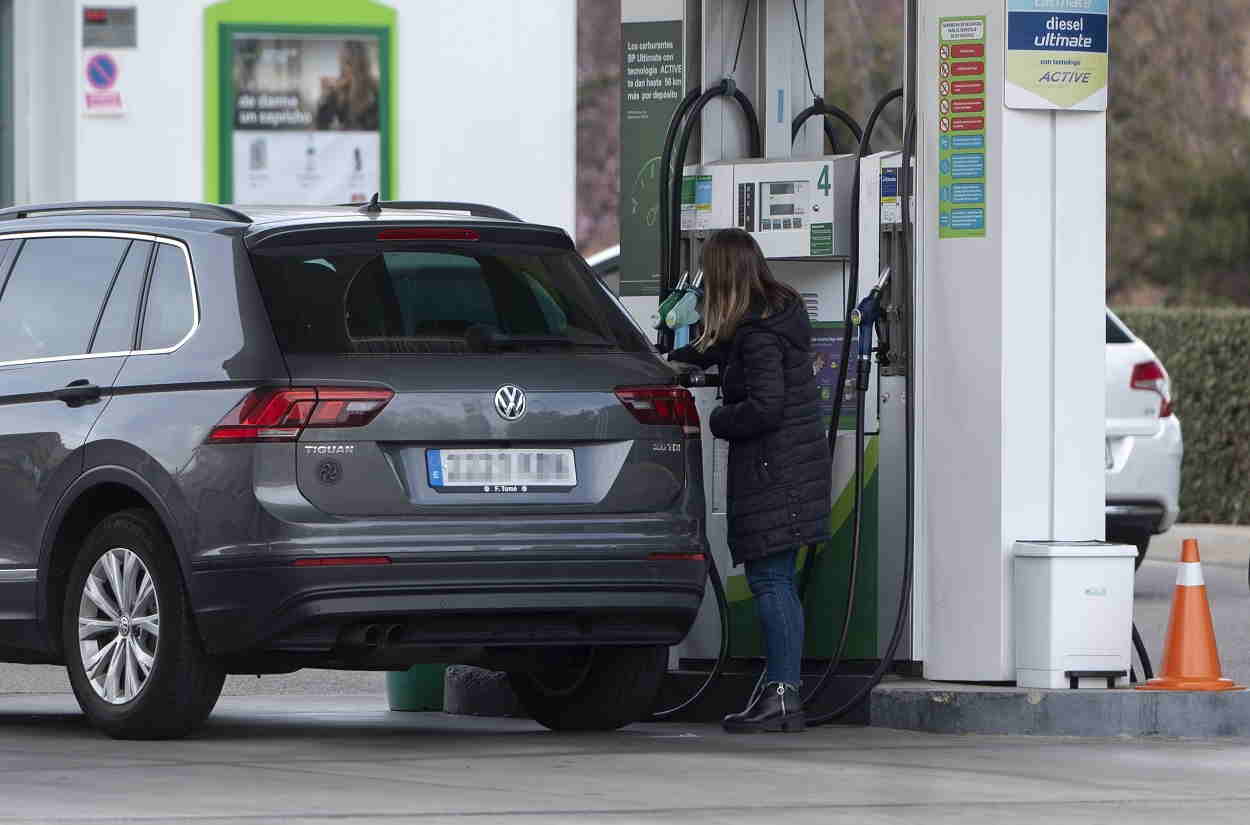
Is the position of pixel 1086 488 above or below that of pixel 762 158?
below

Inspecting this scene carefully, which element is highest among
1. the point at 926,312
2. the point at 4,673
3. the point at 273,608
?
the point at 926,312

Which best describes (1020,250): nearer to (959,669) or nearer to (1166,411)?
(959,669)

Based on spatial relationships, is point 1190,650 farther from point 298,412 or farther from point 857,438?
point 298,412

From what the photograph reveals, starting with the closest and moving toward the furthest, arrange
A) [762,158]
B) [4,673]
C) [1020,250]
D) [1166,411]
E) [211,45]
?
[1020,250]
[762,158]
[4,673]
[1166,411]
[211,45]

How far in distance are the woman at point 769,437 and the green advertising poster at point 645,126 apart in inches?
41.0

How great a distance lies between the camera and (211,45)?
19.2m

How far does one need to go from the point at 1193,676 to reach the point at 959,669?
75 centimetres

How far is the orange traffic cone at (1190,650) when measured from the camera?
9.63 meters

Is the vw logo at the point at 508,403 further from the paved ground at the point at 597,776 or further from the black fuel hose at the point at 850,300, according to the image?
the black fuel hose at the point at 850,300

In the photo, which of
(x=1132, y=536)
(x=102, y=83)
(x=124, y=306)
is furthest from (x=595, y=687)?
(x=102, y=83)

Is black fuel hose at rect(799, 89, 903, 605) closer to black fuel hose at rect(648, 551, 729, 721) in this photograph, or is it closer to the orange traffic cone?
black fuel hose at rect(648, 551, 729, 721)

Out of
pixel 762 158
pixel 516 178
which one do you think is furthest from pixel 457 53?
pixel 762 158

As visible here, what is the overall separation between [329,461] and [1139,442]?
26.7ft

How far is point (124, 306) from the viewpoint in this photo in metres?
9.17
